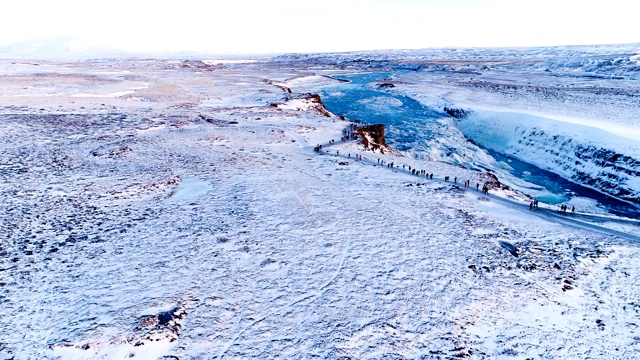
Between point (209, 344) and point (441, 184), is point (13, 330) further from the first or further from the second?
point (441, 184)

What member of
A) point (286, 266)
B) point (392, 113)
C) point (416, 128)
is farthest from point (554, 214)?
point (392, 113)

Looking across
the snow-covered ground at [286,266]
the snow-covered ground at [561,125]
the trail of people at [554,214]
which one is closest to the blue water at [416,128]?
the snow-covered ground at [561,125]

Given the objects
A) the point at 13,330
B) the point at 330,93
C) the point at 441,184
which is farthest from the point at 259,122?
the point at 330,93

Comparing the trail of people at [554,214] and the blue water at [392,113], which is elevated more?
the blue water at [392,113]

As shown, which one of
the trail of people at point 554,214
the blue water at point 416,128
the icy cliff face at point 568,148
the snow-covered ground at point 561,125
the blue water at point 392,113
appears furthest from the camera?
the blue water at point 392,113

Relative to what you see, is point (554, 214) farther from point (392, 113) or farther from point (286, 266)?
point (392, 113)

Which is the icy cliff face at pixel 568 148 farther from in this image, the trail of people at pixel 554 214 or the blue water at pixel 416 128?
the trail of people at pixel 554 214
